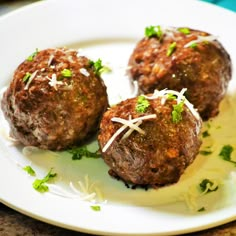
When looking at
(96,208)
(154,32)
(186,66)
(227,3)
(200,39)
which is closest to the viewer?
(96,208)

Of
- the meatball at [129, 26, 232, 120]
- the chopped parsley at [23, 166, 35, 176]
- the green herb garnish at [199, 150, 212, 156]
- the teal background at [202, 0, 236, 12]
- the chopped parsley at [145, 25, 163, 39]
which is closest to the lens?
the chopped parsley at [23, 166, 35, 176]

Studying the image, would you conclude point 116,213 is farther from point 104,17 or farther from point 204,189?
point 104,17

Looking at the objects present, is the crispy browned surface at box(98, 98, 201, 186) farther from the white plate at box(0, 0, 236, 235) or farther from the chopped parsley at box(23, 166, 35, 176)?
the chopped parsley at box(23, 166, 35, 176)

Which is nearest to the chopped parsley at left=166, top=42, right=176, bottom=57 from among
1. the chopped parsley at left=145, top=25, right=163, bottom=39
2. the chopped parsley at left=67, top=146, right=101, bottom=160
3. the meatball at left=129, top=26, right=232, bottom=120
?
the meatball at left=129, top=26, right=232, bottom=120

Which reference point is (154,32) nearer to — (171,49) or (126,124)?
(171,49)

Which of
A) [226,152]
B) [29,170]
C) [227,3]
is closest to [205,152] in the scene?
[226,152]

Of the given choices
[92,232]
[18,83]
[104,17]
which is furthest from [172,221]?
[104,17]

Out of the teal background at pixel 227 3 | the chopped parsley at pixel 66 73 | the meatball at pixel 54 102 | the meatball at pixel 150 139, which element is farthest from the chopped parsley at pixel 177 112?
the teal background at pixel 227 3
